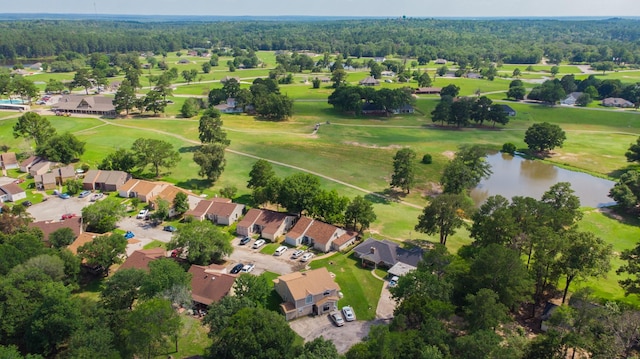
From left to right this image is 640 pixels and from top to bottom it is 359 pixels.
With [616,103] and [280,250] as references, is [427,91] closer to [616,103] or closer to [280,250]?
[616,103]

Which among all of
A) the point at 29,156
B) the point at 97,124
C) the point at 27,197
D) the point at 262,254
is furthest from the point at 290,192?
the point at 97,124

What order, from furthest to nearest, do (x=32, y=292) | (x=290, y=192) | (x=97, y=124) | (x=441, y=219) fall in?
(x=97, y=124)
(x=290, y=192)
(x=441, y=219)
(x=32, y=292)

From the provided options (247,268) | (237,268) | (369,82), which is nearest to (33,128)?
(237,268)

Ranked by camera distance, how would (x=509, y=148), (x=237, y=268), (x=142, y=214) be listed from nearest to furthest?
1. (x=237, y=268)
2. (x=142, y=214)
3. (x=509, y=148)

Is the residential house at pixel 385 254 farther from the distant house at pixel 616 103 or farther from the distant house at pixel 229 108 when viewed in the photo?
the distant house at pixel 616 103

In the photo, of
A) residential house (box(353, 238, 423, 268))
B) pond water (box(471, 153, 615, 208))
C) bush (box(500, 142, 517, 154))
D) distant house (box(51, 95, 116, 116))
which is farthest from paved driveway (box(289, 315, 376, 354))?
distant house (box(51, 95, 116, 116))

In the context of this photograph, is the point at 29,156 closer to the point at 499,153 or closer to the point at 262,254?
the point at 262,254
